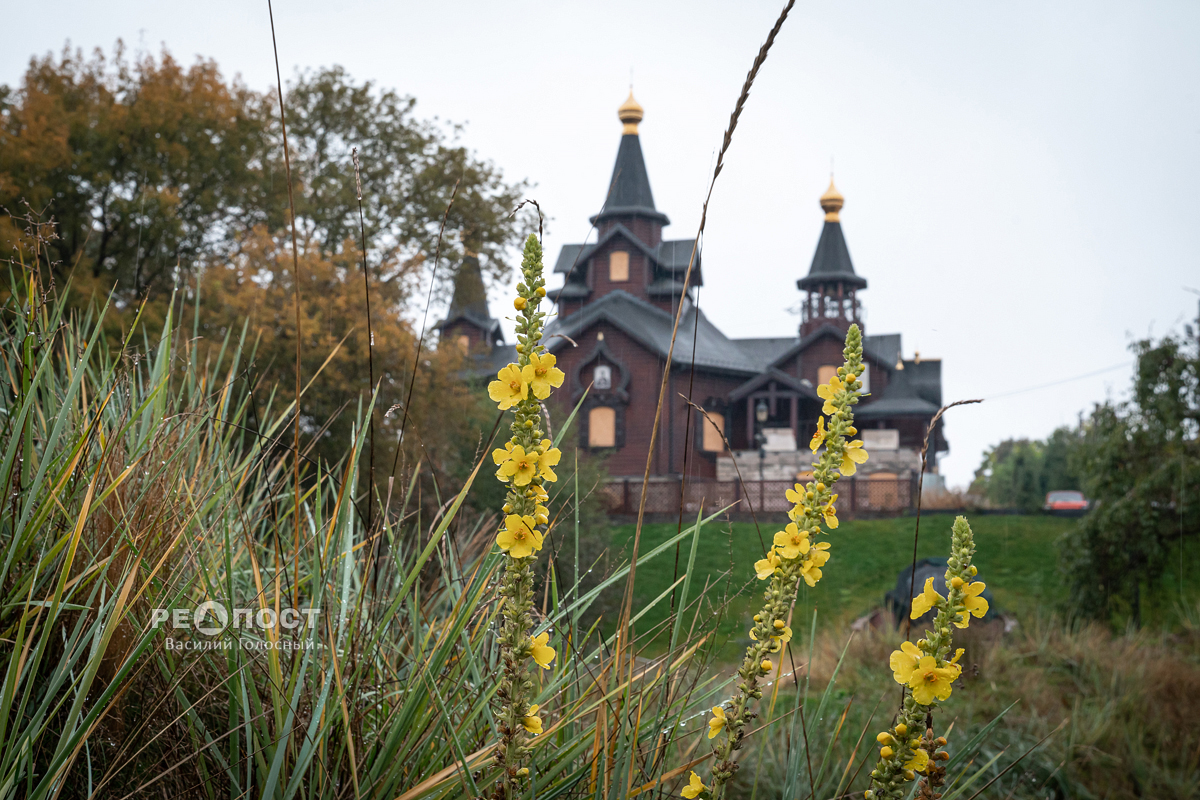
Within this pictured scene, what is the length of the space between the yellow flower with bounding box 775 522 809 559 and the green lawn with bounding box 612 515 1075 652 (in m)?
12.8

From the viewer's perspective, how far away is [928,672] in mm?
1100

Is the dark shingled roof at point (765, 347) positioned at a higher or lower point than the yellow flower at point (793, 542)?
higher

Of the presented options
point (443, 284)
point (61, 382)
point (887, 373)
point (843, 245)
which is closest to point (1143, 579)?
point (443, 284)

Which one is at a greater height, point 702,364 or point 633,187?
point 633,187

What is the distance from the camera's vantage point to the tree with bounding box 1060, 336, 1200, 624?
12617 millimetres

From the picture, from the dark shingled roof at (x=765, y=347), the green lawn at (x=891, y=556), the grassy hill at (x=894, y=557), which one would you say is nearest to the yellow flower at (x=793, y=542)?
the grassy hill at (x=894, y=557)

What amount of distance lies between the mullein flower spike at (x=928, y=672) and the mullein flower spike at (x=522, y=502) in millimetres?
439

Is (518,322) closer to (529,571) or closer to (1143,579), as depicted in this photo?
(529,571)

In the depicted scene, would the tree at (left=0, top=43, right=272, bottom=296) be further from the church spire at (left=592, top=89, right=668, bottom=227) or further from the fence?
the church spire at (left=592, top=89, right=668, bottom=227)

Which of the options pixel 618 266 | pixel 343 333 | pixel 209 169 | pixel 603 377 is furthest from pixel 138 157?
pixel 618 266

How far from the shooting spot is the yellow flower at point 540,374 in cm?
113

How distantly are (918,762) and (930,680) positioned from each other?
0.12m

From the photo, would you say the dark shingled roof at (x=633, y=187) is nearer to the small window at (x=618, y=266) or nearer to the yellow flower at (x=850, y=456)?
the small window at (x=618, y=266)

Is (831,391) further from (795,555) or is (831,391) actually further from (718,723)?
(718,723)
